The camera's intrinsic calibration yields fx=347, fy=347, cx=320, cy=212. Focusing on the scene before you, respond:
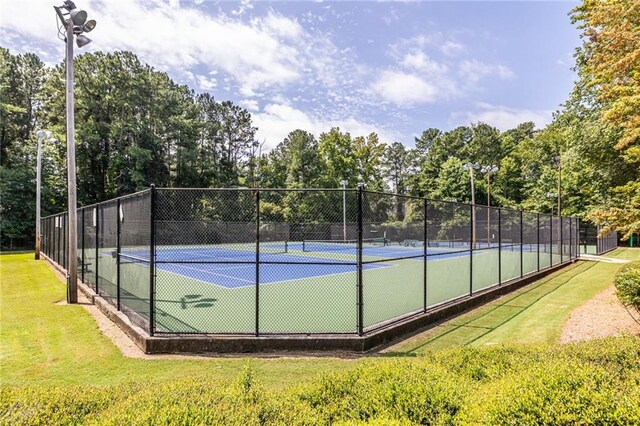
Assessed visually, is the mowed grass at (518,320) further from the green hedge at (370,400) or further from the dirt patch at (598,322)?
the green hedge at (370,400)

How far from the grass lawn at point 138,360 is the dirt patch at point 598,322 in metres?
0.25

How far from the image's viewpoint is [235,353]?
213 inches

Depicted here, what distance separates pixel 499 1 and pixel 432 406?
1083 cm

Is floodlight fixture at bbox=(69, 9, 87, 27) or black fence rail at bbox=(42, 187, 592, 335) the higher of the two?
floodlight fixture at bbox=(69, 9, 87, 27)

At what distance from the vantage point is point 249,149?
47281mm

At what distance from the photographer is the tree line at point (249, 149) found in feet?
47.8

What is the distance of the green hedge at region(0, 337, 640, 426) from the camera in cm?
197

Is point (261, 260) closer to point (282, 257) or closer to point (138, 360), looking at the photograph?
point (282, 257)

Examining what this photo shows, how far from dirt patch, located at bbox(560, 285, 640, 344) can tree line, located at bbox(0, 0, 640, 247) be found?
6.22 ft

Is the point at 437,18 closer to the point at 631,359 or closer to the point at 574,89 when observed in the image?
the point at 631,359

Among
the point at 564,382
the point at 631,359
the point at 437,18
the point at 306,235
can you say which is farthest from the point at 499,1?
the point at 564,382

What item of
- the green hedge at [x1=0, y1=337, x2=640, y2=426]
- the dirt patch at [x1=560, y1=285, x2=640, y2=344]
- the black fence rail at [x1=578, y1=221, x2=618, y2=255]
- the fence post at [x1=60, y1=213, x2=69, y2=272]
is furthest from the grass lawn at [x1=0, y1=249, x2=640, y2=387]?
the black fence rail at [x1=578, y1=221, x2=618, y2=255]

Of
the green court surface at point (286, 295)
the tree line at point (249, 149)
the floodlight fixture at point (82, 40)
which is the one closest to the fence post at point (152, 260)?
the green court surface at point (286, 295)

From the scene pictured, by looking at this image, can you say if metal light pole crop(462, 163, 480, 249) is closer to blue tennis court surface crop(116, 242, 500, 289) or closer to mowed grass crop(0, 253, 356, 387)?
blue tennis court surface crop(116, 242, 500, 289)
